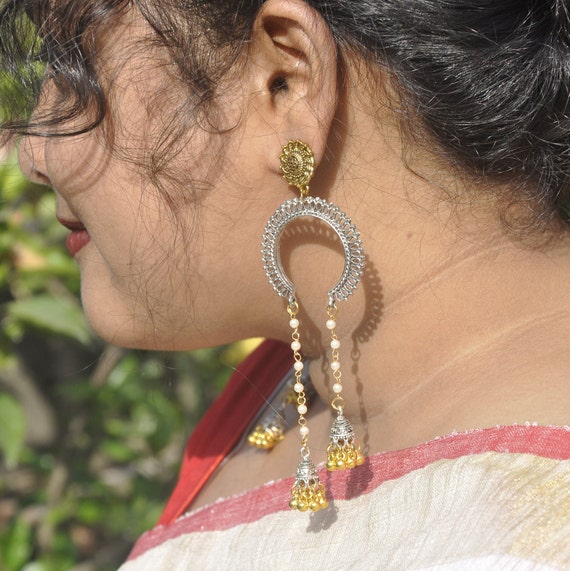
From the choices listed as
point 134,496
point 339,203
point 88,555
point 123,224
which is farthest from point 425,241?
point 88,555

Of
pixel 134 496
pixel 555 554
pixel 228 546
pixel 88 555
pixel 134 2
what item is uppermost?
pixel 134 2

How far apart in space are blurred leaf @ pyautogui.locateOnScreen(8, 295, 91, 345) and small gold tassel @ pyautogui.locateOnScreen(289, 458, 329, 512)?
899 millimetres

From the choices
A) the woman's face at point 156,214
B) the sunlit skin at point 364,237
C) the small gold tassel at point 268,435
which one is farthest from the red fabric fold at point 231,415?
the sunlit skin at point 364,237

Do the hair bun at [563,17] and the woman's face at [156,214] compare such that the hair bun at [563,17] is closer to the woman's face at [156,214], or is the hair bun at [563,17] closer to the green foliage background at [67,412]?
the woman's face at [156,214]

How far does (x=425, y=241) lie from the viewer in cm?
100

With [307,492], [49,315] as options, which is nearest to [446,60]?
[307,492]

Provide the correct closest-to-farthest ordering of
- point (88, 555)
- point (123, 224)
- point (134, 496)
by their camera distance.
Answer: point (123, 224)
point (134, 496)
point (88, 555)

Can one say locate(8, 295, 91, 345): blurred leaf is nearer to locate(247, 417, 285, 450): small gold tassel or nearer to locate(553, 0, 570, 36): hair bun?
locate(247, 417, 285, 450): small gold tassel

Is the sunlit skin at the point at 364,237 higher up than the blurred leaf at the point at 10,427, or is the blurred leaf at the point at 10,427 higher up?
the sunlit skin at the point at 364,237

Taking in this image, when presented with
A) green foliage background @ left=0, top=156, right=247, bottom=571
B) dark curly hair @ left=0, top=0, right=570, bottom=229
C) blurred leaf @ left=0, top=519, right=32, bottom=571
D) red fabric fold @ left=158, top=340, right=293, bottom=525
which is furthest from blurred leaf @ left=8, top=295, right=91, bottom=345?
dark curly hair @ left=0, top=0, right=570, bottom=229

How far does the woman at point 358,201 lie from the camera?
0.92 meters

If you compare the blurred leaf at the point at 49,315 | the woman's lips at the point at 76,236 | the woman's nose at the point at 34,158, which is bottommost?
the blurred leaf at the point at 49,315

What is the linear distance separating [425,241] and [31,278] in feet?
3.66

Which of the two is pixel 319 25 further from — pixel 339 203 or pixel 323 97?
pixel 339 203
